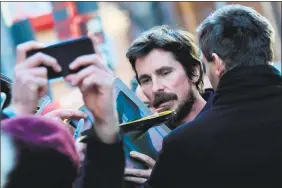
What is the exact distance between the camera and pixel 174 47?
2182mm

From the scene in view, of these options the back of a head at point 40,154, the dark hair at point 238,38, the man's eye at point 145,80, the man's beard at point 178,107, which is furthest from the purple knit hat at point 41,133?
the man's eye at point 145,80

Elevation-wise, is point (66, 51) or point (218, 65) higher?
point (66, 51)

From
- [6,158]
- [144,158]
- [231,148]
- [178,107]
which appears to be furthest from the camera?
[178,107]

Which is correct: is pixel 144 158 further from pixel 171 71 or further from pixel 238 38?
pixel 171 71

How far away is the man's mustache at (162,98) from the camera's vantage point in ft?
6.77

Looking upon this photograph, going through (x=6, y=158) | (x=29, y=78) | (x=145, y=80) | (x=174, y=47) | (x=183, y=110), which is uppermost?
(x=29, y=78)

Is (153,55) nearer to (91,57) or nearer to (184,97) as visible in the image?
(184,97)

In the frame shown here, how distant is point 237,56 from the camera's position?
5.25 feet

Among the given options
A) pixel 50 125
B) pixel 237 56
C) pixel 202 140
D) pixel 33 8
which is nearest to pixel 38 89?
pixel 50 125

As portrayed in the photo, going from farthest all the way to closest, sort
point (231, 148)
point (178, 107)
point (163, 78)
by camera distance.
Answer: point (163, 78) < point (178, 107) < point (231, 148)

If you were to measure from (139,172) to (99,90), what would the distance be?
1.85ft

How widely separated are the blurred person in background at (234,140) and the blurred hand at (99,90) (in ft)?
1.39

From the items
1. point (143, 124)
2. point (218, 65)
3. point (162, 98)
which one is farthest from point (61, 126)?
point (162, 98)

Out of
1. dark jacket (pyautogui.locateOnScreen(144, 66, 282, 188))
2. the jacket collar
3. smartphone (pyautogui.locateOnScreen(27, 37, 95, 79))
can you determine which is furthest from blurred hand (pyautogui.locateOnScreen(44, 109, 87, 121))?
smartphone (pyautogui.locateOnScreen(27, 37, 95, 79))
